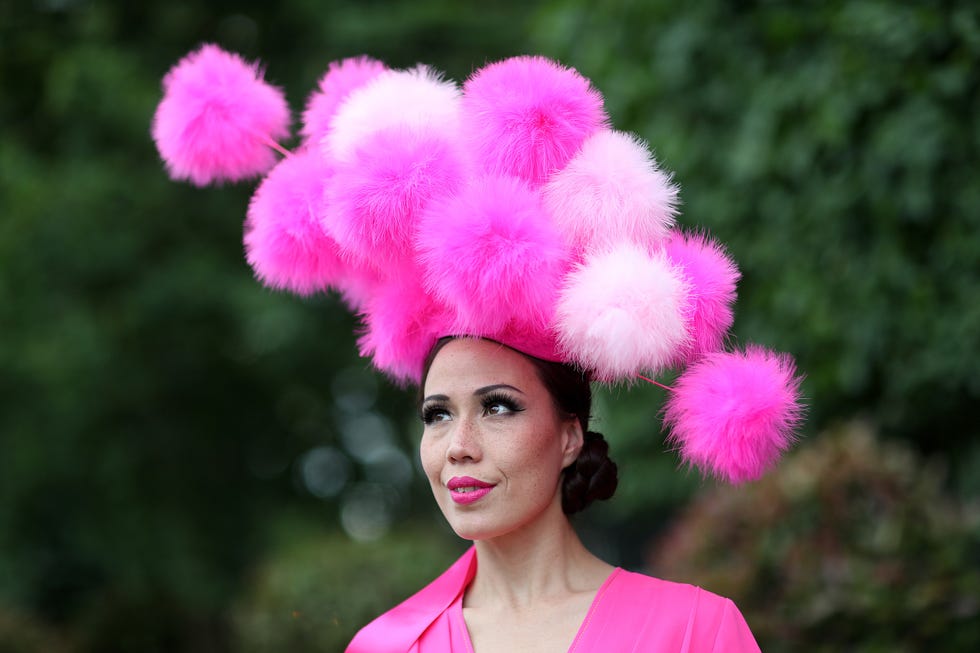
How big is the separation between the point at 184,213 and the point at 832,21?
7.52 m

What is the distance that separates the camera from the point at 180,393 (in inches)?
465

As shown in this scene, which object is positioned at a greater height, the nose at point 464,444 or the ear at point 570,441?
the ear at point 570,441

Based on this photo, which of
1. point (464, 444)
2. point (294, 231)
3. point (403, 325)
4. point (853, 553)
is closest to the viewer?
point (464, 444)

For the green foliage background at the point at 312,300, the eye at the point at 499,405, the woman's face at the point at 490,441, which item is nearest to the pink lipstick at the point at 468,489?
the woman's face at the point at 490,441

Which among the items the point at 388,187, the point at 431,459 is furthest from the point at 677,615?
the point at 388,187

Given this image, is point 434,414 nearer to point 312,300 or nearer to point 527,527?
point 527,527

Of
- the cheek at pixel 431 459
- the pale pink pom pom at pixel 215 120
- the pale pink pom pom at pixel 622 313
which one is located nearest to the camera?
the pale pink pom pom at pixel 622 313

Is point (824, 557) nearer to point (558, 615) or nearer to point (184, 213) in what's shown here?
point (558, 615)

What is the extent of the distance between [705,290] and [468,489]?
80 centimetres

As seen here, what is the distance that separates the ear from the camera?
3.14 m

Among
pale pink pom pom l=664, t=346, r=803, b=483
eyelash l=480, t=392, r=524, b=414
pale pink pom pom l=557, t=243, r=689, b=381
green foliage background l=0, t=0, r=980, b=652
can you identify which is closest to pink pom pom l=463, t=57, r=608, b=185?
pale pink pom pom l=557, t=243, r=689, b=381

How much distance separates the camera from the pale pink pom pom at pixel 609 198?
9.27 feet

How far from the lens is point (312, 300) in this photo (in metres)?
10.3

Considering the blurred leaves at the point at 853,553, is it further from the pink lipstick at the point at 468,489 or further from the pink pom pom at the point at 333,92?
the pink pom pom at the point at 333,92
